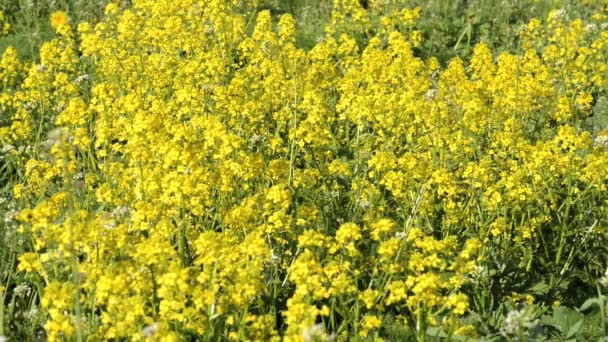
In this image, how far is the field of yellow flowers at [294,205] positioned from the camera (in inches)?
123

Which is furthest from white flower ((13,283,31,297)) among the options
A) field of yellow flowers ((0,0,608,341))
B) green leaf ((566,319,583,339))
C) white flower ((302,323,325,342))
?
green leaf ((566,319,583,339))

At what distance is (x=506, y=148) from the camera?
4902mm

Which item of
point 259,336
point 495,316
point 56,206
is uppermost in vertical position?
point 56,206

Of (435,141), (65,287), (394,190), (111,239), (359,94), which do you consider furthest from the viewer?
(359,94)

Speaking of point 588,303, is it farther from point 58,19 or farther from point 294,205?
point 58,19

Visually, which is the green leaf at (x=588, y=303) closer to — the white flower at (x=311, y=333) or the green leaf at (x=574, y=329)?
the green leaf at (x=574, y=329)

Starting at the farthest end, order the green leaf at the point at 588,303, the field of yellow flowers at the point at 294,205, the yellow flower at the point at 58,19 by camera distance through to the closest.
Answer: the yellow flower at the point at 58,19
the green leaf at the point at 588,303
the field of yellow flowers at the point at 294,205

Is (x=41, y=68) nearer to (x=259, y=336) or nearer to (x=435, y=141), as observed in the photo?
(x=435, y=141)

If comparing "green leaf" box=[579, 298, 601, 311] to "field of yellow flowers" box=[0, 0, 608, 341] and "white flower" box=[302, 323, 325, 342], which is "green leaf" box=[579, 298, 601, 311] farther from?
"white flower" box=[302, 323, 325, 342]

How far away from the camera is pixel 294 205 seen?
171 inches

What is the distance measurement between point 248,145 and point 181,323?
5.76ft

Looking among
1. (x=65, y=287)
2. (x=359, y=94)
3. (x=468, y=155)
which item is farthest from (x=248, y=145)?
(x=65, y=287)

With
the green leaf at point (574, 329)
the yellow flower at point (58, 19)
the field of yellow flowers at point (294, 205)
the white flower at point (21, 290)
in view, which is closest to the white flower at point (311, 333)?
the field of yellow flowers at point (294, 205)

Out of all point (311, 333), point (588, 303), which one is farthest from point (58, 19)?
point (311, 333)
